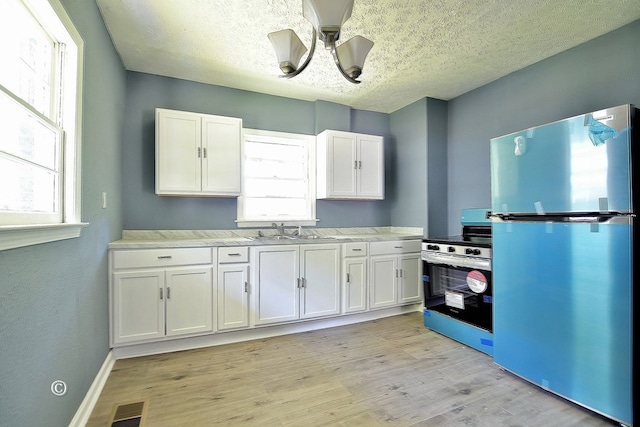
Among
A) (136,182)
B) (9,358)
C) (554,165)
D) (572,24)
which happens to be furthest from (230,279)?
(572,24)

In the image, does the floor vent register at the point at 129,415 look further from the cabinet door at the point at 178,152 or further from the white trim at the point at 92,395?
the cabinet door at the point at 178,152

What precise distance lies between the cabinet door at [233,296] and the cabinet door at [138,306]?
48 centimetres

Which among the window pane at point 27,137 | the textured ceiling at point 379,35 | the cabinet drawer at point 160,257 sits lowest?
the cabinet drawer at point 160,257

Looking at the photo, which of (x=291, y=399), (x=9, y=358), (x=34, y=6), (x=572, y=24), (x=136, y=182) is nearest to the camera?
(x=9, y=358)

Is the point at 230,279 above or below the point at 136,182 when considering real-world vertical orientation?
below

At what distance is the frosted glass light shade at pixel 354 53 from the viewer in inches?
74.2

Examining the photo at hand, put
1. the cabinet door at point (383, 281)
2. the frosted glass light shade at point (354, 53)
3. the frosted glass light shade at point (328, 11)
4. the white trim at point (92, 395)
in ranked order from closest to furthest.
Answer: the frosted glass light shade at point (328, 11), the white trim at point (92, 395), the frosted glass light shade at point (354, 53), the cabinet door at point (383, 281)

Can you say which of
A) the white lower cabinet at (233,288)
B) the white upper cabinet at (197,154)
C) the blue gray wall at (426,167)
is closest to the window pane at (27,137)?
the white upper cabinet at (197,154)

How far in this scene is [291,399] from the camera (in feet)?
6.14

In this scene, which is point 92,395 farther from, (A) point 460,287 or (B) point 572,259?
(B) point 572,259

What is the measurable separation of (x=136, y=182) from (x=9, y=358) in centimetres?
226

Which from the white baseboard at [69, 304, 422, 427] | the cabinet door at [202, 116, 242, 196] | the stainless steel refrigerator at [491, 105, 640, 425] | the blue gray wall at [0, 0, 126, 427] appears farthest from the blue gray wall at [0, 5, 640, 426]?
the stainless steel refrigerator at [491, 105, 640, 425]

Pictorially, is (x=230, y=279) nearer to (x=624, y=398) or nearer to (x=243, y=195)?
(x=243, y=195)

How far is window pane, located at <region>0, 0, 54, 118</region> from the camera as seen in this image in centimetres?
107
